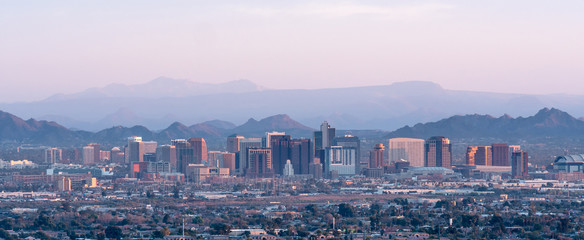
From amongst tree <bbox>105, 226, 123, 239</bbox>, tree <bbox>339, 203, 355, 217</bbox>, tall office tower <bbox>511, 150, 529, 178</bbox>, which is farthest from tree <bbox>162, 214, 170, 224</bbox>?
tall office tower <bbox>511, 150, 529, 178</bbox>

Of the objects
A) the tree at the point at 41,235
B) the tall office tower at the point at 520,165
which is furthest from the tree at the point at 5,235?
the tall office tower at the point at 520,165

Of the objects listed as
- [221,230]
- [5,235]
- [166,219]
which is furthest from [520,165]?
[5,235]

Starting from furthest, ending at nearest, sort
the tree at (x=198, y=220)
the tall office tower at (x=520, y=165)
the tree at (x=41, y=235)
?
the tall office tower at (x=520, y=165) < the tree at (x=198, y=220) < the tree at (x=41, y=235)

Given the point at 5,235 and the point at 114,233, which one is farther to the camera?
the point at 5,235

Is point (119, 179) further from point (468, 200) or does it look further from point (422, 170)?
point (468, 200)

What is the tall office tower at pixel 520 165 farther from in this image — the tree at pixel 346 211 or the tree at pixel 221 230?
the tree at pixel 221 230

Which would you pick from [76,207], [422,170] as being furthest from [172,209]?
[422,170]

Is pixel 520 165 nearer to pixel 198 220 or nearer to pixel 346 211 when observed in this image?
pixel 346 211

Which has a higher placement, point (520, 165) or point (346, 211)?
point (520, 165)

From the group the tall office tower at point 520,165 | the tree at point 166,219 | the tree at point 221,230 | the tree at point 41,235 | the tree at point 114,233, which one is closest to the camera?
the tree at point 41,235

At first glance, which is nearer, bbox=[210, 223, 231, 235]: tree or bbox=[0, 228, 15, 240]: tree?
bbox=[0, 228, 15, 240]: tree

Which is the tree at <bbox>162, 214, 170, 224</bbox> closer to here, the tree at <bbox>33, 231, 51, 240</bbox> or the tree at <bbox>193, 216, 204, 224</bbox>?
the tree at <bbox>193, 216, 204, 224</bbox>

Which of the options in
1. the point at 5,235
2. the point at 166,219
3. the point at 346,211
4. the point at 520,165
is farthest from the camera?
the point at 520,165
